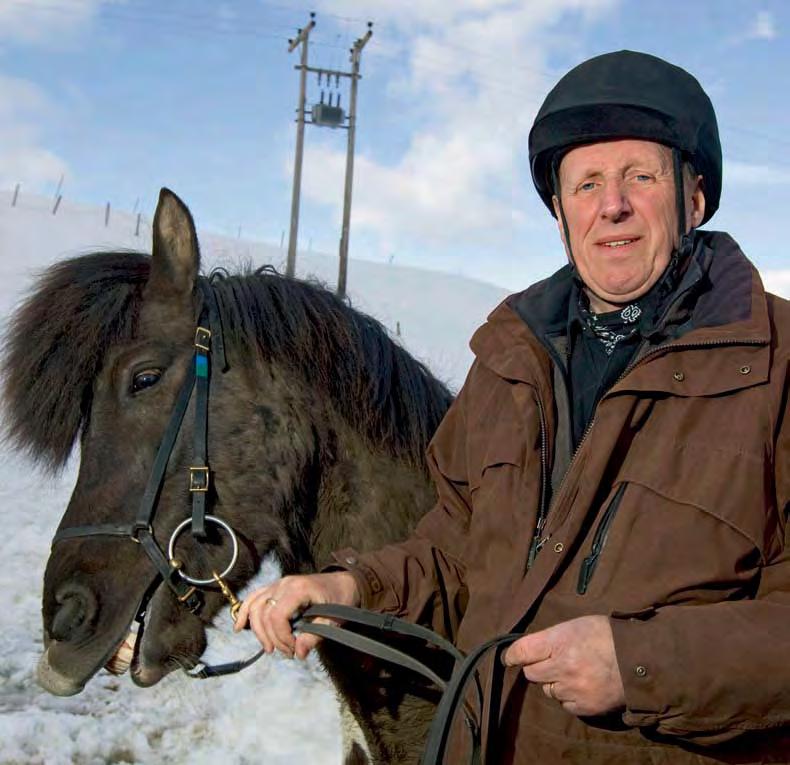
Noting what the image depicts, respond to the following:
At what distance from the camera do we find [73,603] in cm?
240

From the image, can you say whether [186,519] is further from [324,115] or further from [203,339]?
[324,115]

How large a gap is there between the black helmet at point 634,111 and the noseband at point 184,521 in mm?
1343

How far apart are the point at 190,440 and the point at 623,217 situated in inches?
59.8

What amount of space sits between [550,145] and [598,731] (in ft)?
5.08

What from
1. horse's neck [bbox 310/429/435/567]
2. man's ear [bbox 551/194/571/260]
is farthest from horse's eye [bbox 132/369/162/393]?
man's ear [bbox 551/194/571/260]

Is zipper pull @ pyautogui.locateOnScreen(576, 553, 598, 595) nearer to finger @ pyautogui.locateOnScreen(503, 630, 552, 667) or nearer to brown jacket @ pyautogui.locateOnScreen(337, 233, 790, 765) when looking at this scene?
brown jacket @ pyautogui.locateOnScreen(337, 233, 790, 765)

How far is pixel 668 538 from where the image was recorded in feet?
5.34

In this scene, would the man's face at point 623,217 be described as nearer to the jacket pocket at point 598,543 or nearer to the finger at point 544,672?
the jacket pocket at point 598,543

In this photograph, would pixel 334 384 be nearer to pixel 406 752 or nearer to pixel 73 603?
pixel 73 603

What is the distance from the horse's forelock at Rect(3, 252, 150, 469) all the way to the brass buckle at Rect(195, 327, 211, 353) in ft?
0.79

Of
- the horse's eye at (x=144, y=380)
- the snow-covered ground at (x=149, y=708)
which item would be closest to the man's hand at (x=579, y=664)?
the horse's eye at (x=144, y=380)

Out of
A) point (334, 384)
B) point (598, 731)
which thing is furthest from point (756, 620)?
point (334, 384)

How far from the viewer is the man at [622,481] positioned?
1.50 meters

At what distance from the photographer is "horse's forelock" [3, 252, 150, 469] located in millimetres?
2615
